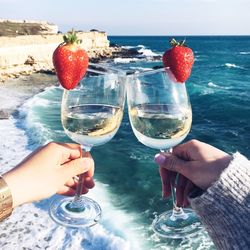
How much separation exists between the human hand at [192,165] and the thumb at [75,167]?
0.32 meters

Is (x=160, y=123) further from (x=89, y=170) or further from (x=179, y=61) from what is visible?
(x=89, y=170)

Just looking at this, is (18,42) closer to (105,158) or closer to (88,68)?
(105,158)

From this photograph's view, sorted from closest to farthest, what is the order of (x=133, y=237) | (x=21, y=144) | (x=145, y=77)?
(x=145, y=77) → (x=133, y=237) → (x=21, y=144)

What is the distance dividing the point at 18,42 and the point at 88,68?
40.0 m

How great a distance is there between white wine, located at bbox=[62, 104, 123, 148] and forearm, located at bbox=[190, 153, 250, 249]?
0.50 metres

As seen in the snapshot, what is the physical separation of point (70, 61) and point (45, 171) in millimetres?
487

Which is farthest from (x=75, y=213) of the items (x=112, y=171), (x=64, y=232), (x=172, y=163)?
(x=112, y=171)

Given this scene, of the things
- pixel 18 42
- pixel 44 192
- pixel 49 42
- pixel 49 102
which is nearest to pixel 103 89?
pixel 44 192

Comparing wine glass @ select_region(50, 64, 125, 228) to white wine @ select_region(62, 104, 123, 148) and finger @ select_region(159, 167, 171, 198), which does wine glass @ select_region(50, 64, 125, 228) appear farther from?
finger @ select_region(159, 167, 171, 198)

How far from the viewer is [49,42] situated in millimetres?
46562

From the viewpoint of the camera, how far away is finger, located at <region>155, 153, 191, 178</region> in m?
1.72

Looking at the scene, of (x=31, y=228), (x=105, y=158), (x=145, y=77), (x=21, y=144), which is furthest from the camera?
(x=105, y=158)

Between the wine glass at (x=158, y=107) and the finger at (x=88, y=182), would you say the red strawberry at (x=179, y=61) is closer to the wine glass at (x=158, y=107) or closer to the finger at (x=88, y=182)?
the wine glass at (x=158, y=107)

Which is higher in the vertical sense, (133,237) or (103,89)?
(103,89)
